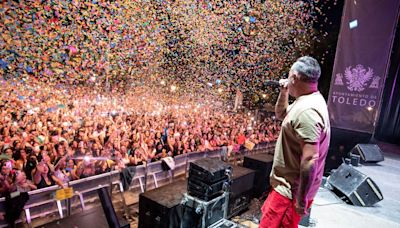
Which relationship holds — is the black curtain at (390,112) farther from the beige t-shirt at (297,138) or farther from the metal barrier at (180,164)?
the beige t-shirt at (297,138)

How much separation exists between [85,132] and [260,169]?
2.58 meters

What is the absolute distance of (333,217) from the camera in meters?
2.89

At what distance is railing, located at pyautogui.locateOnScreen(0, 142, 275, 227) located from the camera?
118 inches

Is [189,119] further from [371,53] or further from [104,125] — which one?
[371,53]

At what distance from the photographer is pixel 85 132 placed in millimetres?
3896

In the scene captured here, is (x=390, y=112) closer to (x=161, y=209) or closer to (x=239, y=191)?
(x=239, y=191)

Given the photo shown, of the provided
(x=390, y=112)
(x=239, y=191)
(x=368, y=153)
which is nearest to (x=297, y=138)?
(x=239, y=191)

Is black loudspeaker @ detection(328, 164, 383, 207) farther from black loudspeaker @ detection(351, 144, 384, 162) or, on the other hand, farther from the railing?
the railing

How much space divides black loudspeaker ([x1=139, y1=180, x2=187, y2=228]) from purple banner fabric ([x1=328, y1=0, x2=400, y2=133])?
146 inches

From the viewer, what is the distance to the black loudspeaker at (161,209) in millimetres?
2791

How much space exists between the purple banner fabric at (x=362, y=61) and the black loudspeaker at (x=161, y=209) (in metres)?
3.70

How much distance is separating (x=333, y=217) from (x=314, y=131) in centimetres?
194

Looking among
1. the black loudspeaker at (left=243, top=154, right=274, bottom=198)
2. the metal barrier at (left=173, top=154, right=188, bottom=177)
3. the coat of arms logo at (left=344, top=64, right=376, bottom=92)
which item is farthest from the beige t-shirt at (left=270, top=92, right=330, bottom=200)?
the coat of arms logo at (left=344, top=64, right=376, bottom=92)

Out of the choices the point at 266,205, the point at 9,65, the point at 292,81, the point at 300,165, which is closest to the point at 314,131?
the point at 300,165
